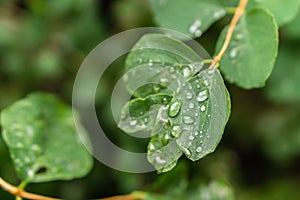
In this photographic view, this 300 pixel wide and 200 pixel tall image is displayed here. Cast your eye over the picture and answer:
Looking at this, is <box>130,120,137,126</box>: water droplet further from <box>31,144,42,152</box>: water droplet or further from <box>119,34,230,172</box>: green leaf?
<box>31,144,42,152</box>: water droplet

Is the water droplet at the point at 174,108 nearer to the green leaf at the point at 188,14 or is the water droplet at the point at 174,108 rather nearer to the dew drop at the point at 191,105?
the dew drop at the point at 191,105

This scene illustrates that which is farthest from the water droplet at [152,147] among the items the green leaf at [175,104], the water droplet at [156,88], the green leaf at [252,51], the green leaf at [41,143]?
the green leaf at [41,143]

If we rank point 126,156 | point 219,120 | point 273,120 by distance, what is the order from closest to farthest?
point 219,120 < point 126,156 < point 273,120

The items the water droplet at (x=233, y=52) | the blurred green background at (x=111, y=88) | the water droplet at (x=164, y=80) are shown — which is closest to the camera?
the water droplet at (x=164, y=80)

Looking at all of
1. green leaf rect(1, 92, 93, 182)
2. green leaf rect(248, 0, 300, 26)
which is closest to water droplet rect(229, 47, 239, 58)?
green leaf rect(248, 0, 300, 26)

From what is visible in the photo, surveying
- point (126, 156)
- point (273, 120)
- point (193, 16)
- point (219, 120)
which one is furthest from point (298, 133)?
point (219, 120)

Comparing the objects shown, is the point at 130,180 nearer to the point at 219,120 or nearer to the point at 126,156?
the point at 126,156
